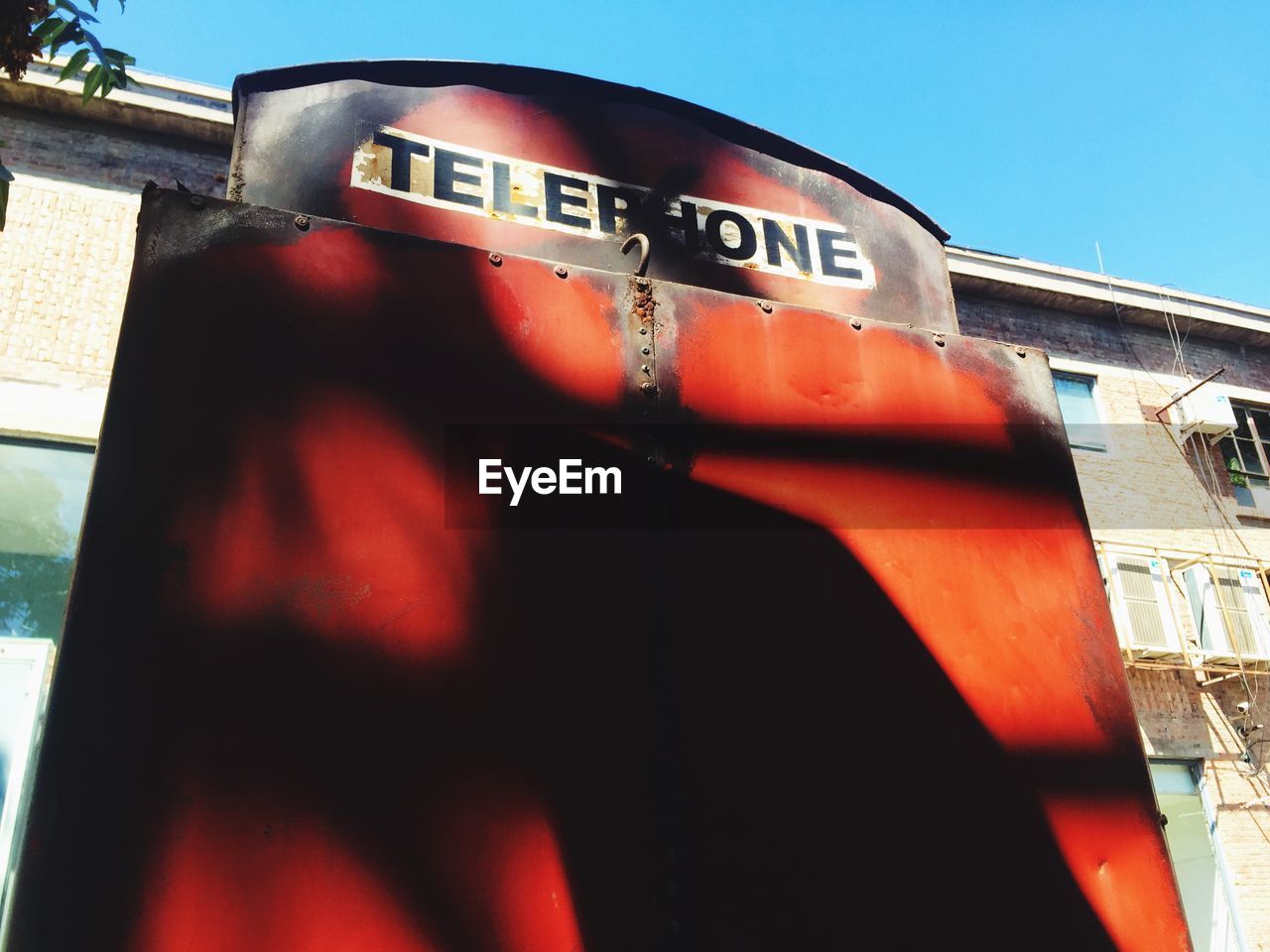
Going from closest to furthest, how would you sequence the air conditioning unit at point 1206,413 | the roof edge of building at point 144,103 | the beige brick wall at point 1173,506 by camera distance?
the roof edge of building at point 144,103 < the beige brick wall at point 1173,506 < the air conditioning unit at point 1206,413

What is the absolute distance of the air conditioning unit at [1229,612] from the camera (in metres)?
10.0

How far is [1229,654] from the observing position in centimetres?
985

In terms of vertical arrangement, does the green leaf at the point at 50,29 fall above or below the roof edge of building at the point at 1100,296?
below

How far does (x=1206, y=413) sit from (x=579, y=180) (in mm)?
11849

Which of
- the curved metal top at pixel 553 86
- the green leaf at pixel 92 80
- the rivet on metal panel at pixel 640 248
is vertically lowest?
the rivet on metal panel at pixel 640 248

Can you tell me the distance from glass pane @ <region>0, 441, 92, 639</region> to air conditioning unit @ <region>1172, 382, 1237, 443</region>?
12.5 m

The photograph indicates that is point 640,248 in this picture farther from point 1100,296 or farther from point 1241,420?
point 1241,420

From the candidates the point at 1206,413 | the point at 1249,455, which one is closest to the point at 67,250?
the point at 1206,413

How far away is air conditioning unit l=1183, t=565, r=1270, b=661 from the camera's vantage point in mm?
10000

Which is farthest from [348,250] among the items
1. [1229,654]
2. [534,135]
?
[1229,654]

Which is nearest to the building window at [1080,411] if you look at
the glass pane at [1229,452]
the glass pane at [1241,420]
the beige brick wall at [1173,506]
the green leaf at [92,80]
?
the beige brick wall at [1173,506]

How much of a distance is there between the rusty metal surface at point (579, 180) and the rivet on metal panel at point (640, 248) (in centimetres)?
3

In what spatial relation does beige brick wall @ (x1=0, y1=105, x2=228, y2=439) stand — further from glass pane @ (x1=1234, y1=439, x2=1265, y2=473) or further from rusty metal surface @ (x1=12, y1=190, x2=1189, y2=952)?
glass pane @ (x1=1234, y1=439, x2=1265, y2=473)

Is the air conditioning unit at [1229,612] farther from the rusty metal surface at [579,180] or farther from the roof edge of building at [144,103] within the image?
the roof edge of building at [144,103]
